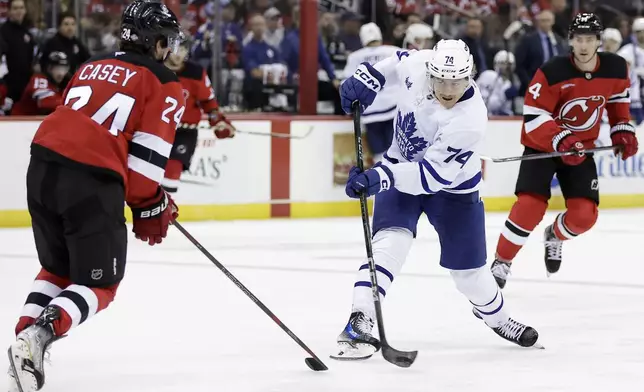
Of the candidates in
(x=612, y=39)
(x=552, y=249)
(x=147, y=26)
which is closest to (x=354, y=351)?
(x=147, y=26)

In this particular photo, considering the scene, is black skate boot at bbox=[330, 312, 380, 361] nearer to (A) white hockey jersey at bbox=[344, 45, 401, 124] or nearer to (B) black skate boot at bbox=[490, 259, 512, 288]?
(B) black skate boot at bbox=[490, 259, 512, 288]

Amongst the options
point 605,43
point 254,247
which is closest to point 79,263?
point 254,247

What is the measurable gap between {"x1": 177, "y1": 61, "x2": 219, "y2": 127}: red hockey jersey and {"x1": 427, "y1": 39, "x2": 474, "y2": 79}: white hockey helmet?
3.70m

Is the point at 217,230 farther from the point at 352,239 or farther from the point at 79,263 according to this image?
the point at 79,263

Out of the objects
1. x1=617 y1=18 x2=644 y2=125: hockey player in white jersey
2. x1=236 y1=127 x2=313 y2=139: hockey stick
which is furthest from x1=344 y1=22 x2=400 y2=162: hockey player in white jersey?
x1=617 y1=18 x2=644 y2=125: hockey player in white jersey

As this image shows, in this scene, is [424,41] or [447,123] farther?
[424,41]

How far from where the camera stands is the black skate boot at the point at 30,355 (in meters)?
3.38

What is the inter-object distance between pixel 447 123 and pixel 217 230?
4.33 m

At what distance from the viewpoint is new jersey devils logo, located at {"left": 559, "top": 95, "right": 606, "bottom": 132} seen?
5.72 m

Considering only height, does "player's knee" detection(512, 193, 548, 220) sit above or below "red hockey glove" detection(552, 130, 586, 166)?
below

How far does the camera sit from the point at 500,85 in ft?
33.5

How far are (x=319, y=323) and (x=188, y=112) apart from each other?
9.96ft

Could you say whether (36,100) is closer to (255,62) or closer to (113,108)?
(255,62)

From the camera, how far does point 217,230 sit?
8266mm
